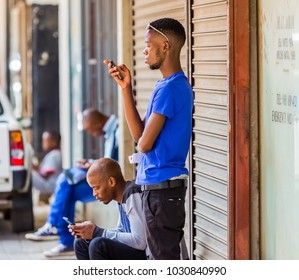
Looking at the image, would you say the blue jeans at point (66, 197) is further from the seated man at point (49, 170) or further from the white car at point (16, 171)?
the seated man at point (49, 170)

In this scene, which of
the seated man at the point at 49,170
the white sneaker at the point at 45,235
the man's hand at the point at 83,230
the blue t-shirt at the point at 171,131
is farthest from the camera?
the seated man at the point at 49,170

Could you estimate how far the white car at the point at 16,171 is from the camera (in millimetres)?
10586

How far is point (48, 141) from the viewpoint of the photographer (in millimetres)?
13320

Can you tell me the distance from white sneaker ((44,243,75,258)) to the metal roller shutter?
2500mm

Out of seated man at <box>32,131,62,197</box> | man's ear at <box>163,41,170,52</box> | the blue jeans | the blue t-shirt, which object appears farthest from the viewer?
seated man at <box>32,131,62,197</box>

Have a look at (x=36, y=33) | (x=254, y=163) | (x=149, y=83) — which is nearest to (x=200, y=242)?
(x=254, y=163)

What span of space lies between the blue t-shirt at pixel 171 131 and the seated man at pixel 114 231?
440 millimetres

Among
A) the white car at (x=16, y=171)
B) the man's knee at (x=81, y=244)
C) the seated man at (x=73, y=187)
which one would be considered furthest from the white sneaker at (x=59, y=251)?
the man's knee at (x=81, y=244)

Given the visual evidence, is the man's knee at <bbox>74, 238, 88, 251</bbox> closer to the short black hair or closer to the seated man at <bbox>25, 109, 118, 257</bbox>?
the short black hair

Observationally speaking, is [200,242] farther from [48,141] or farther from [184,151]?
[48,141]

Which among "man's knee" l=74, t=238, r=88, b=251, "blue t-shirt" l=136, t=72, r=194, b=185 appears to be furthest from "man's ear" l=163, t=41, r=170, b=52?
"man's knee" l=74, t=238, r=88, b=251

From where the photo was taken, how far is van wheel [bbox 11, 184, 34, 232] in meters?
11.1

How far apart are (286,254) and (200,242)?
51.0 inches
